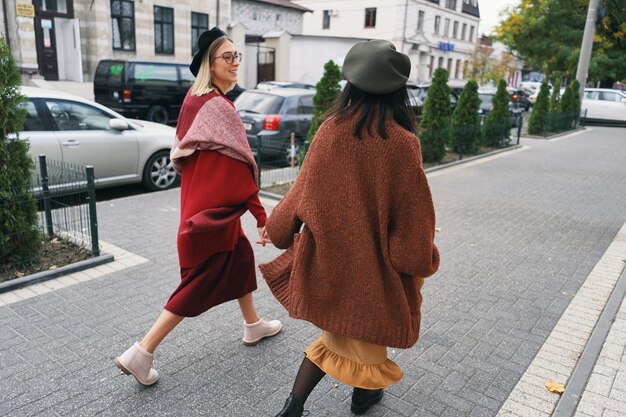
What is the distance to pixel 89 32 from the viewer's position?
70.2 ft

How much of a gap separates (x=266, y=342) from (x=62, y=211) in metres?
3.77

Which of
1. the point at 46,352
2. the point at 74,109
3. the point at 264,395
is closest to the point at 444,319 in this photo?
the point at 264,395

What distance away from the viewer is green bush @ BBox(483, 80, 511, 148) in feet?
45.8

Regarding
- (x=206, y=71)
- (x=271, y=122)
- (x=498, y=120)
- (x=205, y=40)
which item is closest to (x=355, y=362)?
(x=206, y=71)

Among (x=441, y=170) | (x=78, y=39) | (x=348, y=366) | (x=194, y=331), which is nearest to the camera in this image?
(x=348, y=366)

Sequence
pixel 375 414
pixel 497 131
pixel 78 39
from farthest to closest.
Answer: pixel 78 39, pixel 497 131, pixel 375 414

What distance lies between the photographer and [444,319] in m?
4.22

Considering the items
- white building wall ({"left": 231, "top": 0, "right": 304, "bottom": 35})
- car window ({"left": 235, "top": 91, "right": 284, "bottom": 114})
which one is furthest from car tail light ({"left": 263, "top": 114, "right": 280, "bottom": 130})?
white building wall ({"left": 231, "top": 0, "right": 304, "bottom": 35})

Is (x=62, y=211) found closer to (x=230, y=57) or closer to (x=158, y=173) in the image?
(x=158, y=173)

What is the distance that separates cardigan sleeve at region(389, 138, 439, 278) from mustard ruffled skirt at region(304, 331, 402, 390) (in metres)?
0.52

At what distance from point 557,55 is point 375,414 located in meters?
26.5

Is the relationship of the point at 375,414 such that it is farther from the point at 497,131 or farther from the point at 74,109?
the point at 497,131

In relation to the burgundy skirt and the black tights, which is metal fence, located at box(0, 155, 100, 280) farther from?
the black tights

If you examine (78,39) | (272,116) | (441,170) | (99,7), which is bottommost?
(441,170)
